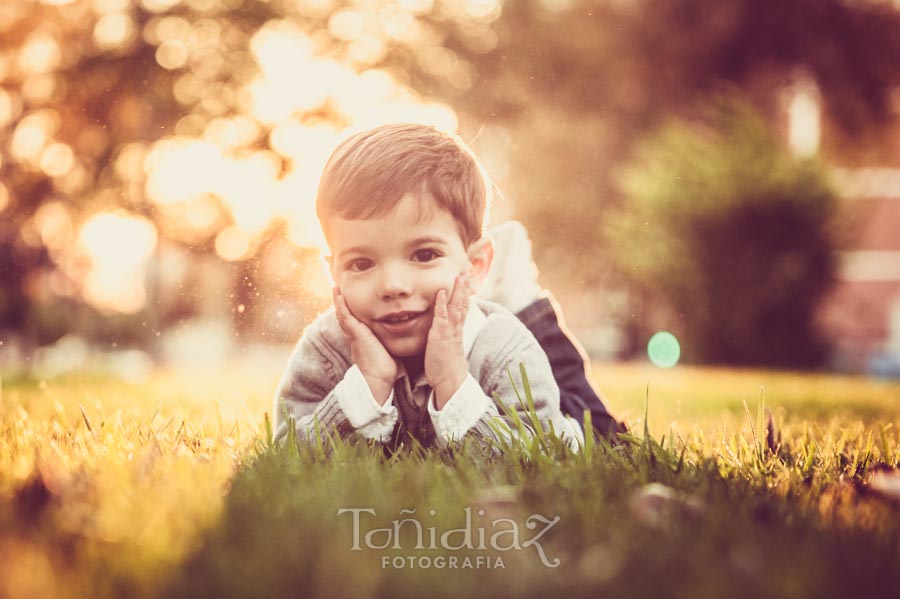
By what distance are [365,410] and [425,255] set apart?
44cm

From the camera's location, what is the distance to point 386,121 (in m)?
2.70

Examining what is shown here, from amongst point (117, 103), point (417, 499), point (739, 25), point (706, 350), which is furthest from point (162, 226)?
point (739, 25)

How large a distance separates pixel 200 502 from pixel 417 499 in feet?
1.25

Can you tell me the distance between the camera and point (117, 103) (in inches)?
524

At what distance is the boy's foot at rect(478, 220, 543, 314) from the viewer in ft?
10.0

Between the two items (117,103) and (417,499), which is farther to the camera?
(117,103)

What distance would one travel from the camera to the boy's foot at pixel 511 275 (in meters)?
3.05

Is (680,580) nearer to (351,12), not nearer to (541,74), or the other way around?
(351,12)

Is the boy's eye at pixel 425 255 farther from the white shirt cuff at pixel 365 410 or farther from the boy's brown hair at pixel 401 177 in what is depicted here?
the white shirt cuff at pixel 365 410

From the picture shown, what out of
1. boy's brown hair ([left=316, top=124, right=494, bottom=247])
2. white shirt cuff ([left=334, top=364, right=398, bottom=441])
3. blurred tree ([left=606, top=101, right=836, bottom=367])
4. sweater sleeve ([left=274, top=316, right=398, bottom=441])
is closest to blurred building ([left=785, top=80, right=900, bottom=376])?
blurred tree ([left=606, top=101, right=836, bottom=367])

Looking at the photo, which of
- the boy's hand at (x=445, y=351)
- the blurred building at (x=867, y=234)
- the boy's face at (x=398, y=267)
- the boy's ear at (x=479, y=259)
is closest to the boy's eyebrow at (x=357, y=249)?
the boy's face at (x=398, y=267)

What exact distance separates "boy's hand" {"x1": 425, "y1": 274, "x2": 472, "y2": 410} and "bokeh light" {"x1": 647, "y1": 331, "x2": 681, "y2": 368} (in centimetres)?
1068

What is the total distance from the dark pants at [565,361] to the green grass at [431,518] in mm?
613

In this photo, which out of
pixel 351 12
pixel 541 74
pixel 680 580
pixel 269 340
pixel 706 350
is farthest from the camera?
pixel 541 74
